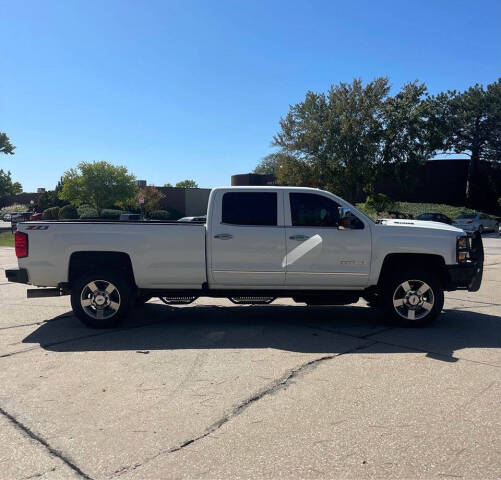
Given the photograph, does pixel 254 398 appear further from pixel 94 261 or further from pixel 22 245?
pixel 22 245

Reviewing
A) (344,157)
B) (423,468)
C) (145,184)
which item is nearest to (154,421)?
(423,468)

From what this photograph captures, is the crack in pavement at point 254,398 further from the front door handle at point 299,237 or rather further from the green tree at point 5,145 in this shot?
the green tree at point 5,145

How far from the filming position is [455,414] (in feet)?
13.0

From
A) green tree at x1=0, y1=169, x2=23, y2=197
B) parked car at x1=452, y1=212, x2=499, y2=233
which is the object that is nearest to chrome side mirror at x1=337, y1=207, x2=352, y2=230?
parked car at x1=452, y1=212, x2=499, y2=233

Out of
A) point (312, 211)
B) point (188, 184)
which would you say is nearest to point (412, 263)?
point (312, 211)

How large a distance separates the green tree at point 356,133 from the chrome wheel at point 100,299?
107 feet

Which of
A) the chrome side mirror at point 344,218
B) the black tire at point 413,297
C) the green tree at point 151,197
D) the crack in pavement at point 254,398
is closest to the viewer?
the crack in pavement at point 254,398

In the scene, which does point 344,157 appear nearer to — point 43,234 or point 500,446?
point 43,234

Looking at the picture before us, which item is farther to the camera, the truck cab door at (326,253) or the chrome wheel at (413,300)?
the chrome wheel at (413,300)

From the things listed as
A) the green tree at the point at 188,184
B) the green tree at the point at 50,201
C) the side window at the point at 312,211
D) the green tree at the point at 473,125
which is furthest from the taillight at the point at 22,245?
the green tree at the point at 188,184

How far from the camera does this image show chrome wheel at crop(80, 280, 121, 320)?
6746mm

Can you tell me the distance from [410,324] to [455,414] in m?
2.97

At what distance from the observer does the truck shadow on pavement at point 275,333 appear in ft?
19.5

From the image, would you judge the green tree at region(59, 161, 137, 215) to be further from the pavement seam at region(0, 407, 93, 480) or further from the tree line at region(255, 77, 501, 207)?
the pavement seam at region(0, 407, 93, 480)
